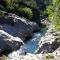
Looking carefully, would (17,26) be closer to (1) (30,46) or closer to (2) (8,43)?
(1) (30,46)

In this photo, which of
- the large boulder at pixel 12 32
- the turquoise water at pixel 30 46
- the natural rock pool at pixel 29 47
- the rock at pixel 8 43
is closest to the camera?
the natural rock pool at pixel 29 47

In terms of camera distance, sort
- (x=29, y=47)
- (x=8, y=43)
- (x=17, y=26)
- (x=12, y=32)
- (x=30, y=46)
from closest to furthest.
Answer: (x=8, y=43)
(x=29, y=47)
(x=30, y=46)
(x=12, y=32)
(x=17, y=26)

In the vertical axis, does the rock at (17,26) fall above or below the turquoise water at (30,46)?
above

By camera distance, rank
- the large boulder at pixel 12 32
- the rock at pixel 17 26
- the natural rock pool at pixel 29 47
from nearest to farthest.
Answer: the natural rock pool at pixel 29 47, the large boulder at pixel 12 32, the rock at pixel 17 26

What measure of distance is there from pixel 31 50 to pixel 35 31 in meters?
17.6

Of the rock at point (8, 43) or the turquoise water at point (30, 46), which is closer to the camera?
the rock at point (8, 43)

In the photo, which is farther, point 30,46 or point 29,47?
point 30,46

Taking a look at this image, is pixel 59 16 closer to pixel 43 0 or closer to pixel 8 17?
pixel 8 17

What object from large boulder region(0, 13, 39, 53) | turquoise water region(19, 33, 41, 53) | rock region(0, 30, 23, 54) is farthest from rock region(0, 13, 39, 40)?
rock region(0, 30, 23, 54)

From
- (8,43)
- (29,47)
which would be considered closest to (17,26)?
(29,47)

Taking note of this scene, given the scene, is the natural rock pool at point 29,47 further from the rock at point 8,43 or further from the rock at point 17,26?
the rock at point 17,26

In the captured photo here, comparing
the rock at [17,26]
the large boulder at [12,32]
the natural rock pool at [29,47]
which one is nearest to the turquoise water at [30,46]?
the natural rock pool at [29,47]

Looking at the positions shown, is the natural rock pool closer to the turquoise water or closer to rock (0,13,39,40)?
the turquoise water

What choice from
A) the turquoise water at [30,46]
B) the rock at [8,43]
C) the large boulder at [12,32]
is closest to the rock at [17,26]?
the large boulder at [12,32]
